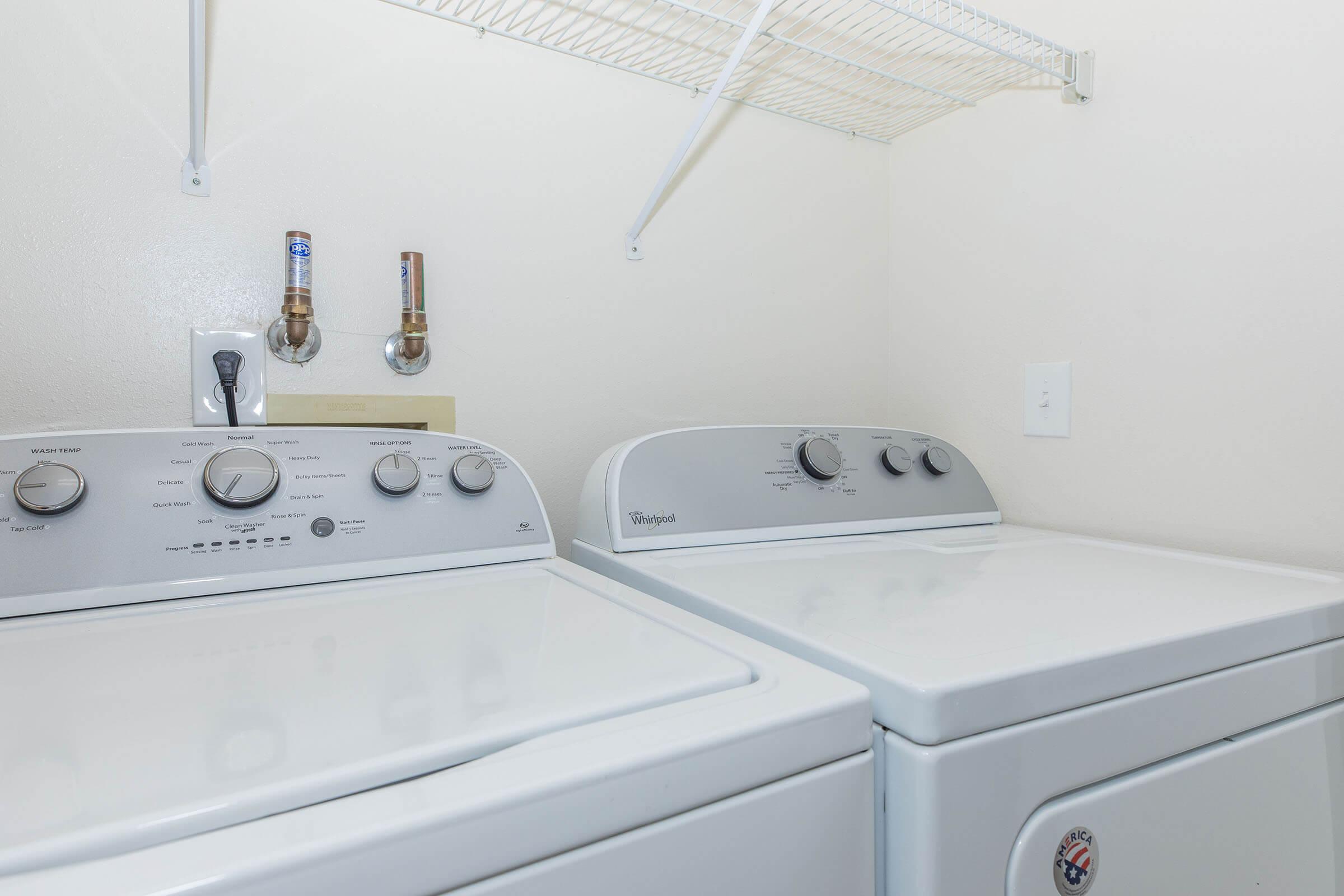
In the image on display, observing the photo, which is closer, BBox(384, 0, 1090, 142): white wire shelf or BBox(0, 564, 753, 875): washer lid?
BBox(0, 564, 753, 875): washer lid

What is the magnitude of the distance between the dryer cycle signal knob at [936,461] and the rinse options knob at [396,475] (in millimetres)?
830

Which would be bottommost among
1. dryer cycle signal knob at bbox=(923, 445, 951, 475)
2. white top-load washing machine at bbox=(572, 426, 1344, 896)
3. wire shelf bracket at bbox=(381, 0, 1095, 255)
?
white top-load washing machine at bbox=(572, 426, 1344, 896)

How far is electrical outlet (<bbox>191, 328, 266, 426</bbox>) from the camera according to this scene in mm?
985

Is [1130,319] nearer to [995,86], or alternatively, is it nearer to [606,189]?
[995,86]

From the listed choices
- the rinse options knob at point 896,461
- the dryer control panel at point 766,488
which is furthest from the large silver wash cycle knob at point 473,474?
the rinse options knob at point 896,461

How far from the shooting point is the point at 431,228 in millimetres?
1135

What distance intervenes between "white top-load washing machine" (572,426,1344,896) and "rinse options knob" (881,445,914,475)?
217 mm

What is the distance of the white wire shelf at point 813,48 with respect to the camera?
1.16m

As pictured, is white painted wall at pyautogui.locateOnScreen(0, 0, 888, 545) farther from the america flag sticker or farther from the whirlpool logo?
the america flag sticker

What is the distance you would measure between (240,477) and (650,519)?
0.48 meters

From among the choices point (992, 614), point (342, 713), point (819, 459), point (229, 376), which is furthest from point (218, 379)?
point (992, 614)

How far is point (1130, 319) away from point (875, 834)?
980mm

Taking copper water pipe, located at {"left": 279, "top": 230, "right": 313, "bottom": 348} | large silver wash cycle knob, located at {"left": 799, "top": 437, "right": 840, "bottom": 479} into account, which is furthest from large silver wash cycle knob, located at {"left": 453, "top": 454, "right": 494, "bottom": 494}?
large silver wash cycle knob, located at {"left": 799, "top": 437, "right": 840, "bottom": 479}

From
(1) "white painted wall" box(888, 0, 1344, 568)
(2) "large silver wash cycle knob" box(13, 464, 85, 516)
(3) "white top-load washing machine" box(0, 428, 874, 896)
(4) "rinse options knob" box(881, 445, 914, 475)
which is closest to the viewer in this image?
(3) "white top-load washing machine" box(0, 428, 874, 896)
